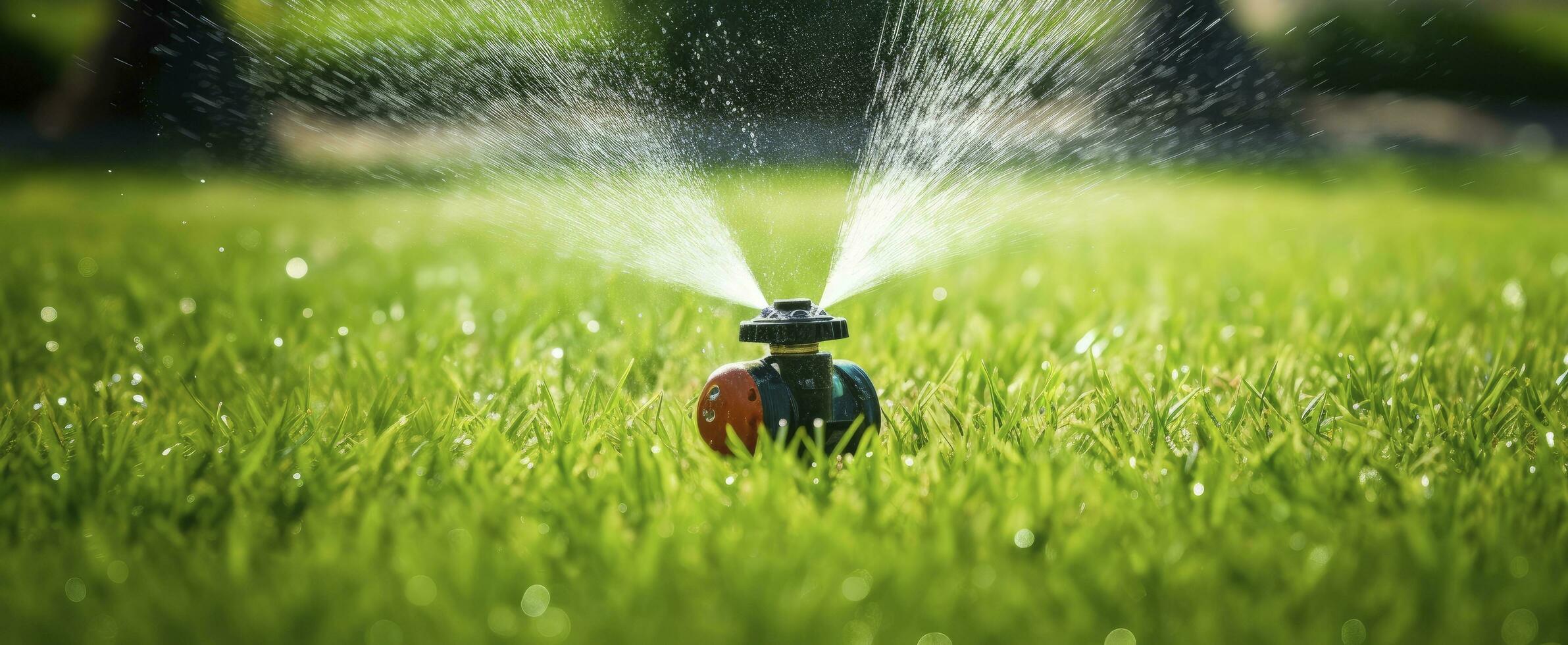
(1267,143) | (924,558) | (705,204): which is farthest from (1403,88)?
(924,558)

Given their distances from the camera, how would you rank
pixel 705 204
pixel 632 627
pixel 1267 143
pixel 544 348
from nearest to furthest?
1. pixel 632 627
2. pixel 705 204
3. pixel 544 348
4. pixel 1267 143

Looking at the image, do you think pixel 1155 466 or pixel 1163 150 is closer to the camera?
pixel 1155 466

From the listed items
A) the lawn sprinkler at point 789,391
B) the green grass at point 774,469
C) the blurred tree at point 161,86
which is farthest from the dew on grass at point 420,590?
the blurred tree at point 161,86

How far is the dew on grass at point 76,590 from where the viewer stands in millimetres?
1289

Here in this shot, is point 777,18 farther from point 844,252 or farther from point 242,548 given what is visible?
point 242,548

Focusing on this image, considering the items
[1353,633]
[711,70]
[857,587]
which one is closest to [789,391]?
[857,587]

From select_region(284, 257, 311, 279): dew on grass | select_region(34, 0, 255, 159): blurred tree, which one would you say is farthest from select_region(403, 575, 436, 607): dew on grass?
select_region(34, 0, 255, 159): blurred tree

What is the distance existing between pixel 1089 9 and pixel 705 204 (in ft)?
7.45

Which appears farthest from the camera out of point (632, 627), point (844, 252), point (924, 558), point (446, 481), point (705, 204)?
point (705, 204)

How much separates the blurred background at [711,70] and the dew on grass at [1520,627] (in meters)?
2.93

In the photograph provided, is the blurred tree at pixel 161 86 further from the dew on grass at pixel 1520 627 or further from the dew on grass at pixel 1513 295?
the dew on grass at pixel 1520 627

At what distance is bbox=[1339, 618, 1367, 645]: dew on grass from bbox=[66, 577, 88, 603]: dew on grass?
1.38 m

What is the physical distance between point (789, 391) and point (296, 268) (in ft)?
10.0

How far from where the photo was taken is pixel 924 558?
1.36 metres
